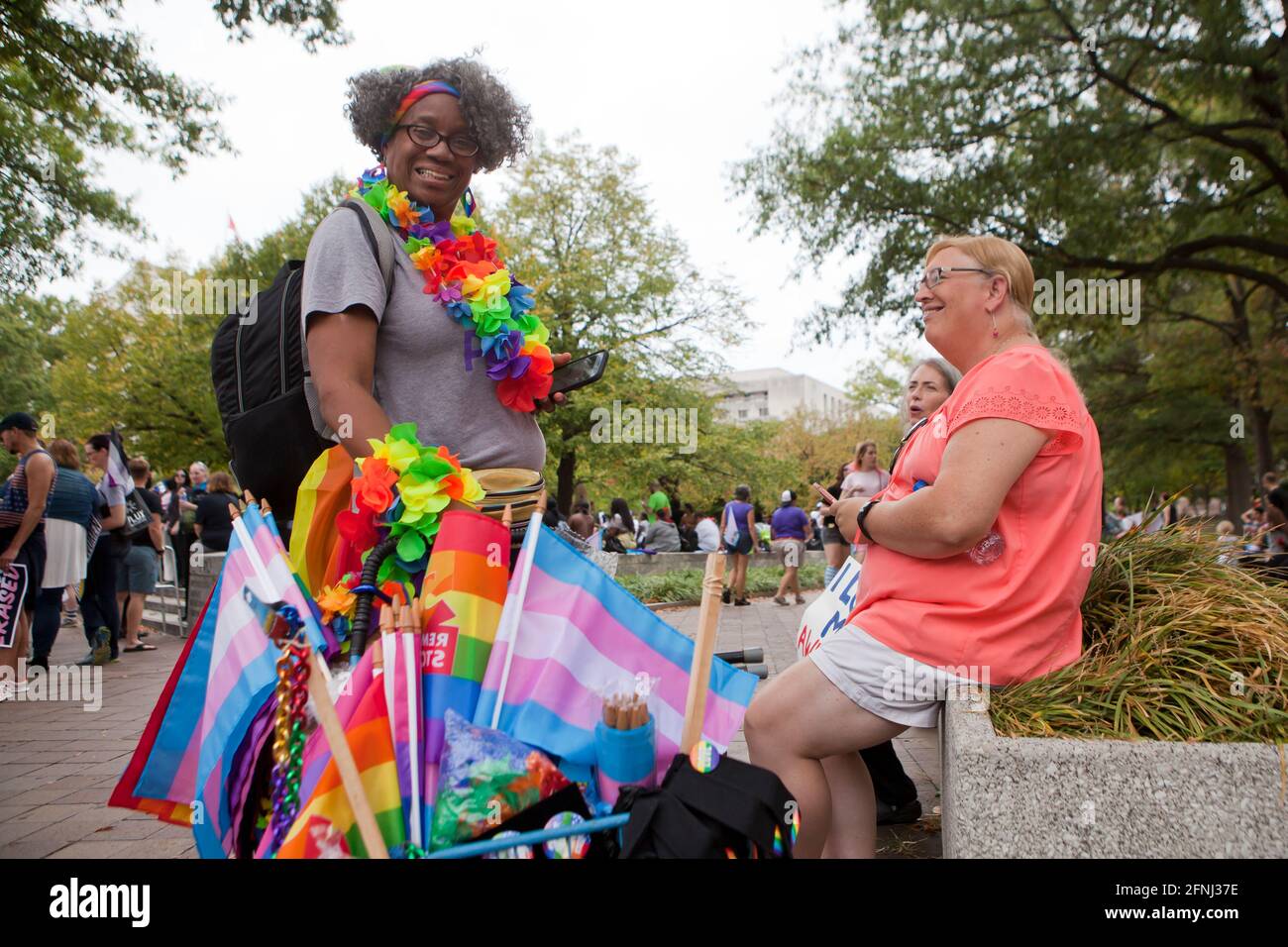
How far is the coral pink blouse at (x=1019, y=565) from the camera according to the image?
2.02 meters

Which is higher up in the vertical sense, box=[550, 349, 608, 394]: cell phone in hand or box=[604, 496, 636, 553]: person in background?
box=[550, 349, 608, 394]: cell phone in hand

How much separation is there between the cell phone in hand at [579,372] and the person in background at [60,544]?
5.81 metres

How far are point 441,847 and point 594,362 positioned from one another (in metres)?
1.35

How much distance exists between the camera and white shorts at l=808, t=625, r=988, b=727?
200 centimetres

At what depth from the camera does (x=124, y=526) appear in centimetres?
778

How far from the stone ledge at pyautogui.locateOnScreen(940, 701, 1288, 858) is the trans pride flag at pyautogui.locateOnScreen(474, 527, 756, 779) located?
0.70 meters

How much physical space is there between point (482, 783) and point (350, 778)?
7.9 inches

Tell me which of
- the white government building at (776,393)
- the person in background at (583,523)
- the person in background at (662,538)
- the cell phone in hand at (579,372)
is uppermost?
the white government building at (776,393)

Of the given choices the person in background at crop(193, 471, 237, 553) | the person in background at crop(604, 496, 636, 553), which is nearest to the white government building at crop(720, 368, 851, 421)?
the person in background at crop(604, 496, 636, 553)

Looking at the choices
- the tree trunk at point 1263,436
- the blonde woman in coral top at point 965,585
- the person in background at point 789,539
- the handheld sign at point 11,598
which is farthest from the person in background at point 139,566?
the tree trunk at point 1263,436

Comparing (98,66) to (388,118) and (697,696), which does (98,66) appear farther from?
(697,696)

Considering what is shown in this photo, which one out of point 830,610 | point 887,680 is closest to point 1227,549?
point 830,610

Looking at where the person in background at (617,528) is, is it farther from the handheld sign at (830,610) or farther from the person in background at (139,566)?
the handheld sign at (830,610)

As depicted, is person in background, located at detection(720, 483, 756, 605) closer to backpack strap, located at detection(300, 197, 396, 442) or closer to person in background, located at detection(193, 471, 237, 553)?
person in background, located at detection(193, 471, 237, 553)
